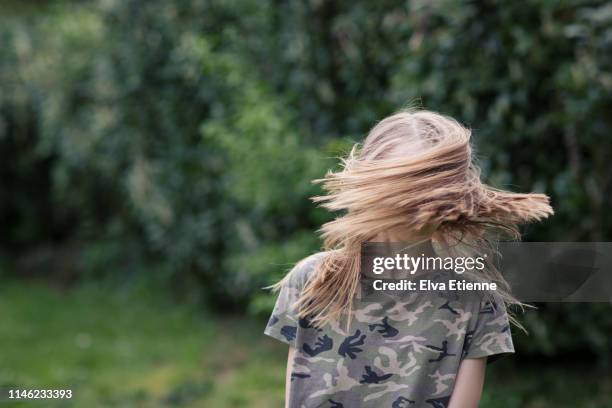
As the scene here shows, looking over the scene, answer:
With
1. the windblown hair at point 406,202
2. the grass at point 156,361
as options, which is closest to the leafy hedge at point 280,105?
the grass at point 156,361

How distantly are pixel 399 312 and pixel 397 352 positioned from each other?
0.08 m

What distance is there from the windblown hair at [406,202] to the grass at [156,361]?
2.71 m

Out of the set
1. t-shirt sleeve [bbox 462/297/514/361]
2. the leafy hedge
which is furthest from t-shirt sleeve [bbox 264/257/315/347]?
the leafy hedge

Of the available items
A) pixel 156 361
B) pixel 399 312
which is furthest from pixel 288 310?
pixel 156 361

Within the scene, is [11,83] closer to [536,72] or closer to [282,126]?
[282,126]

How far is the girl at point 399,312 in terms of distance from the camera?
1.57m

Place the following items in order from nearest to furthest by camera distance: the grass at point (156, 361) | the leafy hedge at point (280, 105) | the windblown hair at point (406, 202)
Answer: the windblown hair at point (406, 202)
the leafy hedge at point (280, 105)
the grass at point (156, 361)

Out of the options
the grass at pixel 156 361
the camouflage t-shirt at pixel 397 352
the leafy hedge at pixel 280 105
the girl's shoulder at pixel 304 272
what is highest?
the leafy hedge at pixel 280 105

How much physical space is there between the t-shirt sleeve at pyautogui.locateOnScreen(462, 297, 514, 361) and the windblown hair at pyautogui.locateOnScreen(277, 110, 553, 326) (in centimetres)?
6

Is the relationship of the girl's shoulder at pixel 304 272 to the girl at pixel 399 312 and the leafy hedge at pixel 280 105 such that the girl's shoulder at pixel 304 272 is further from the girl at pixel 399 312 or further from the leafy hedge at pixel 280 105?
the leafy hedge at pixel 280 105

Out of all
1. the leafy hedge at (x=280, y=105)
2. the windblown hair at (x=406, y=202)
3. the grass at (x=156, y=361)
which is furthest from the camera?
the grass at (x=156, y=361)

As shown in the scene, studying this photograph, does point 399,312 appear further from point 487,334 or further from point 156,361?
point 156,361

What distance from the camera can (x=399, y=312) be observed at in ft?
5.24

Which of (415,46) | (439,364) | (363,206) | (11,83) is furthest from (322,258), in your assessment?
(11,83)
